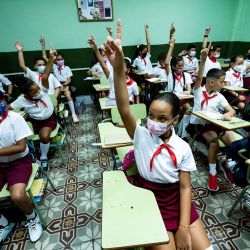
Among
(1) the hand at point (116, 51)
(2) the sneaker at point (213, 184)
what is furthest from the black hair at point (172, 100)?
(2) the sneaker at point (213, 184)

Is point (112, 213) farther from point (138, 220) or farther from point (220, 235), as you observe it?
point (220, 235)

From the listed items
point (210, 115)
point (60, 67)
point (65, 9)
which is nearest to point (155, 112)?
point (210, 115)

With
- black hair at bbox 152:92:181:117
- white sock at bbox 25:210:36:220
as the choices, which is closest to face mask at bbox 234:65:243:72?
black hair at bbox 152:92:181:117

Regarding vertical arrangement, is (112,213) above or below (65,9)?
below

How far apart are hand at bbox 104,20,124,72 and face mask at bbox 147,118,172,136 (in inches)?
15.5

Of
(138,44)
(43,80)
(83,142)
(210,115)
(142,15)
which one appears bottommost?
(83,142)

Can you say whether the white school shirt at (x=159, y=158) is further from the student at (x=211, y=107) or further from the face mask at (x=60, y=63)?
the face mask at (x=60, y=63)

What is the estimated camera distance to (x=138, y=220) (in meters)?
0.95

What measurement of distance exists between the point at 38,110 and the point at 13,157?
1.00 m

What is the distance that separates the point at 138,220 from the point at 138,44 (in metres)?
5.80

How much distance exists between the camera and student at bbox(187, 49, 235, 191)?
2277mm

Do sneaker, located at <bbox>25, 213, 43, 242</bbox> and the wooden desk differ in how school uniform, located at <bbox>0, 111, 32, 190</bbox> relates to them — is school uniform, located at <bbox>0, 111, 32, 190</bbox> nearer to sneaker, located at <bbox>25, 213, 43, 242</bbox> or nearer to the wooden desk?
sneaker, located at <bbox>25, 213, 43, 242</bbox>

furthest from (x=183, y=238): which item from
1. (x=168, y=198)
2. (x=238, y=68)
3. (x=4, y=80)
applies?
(x=4, y=80)

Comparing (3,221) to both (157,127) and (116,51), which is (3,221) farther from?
(116,51)
